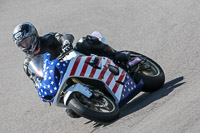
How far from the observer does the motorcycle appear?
23.6 ft

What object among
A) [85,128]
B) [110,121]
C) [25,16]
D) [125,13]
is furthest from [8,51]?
[110,121]

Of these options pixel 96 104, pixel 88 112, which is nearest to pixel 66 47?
pixel 96 104

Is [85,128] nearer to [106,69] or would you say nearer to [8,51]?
[106,69]

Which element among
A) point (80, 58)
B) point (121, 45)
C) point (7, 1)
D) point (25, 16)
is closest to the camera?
point (80, 58)

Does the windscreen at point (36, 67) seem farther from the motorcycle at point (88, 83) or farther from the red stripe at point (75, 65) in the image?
the red stripe at point (75, 65)

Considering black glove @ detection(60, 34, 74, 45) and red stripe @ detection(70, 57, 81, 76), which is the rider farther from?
red stripe @ detection(70, 57, 81, 76)

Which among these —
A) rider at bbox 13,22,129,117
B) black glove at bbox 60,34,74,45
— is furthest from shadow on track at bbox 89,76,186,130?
black glove at bbox 60,34,74,45

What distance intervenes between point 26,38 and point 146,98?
214cm

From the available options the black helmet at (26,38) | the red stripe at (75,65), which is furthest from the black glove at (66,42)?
the black helmet at (26,38)

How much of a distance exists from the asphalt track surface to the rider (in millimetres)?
969

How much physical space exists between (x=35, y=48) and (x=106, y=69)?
1249mm

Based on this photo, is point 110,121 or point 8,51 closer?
point 110,121

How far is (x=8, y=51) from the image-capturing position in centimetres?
1288

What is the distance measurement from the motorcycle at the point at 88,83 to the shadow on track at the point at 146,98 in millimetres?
122
